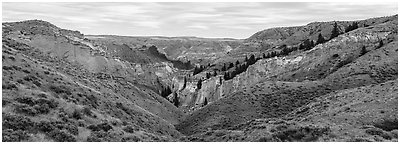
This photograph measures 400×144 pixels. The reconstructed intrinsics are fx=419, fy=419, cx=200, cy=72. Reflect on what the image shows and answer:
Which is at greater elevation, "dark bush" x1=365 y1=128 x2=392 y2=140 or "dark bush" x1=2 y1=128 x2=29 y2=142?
"dark bush" x1=2 y1=128 x2=29 y2=142

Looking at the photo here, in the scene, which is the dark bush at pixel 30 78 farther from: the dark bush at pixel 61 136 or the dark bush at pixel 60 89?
the dark bush at pixel 61 136

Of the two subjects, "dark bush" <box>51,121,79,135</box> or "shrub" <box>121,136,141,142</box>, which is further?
"shrub" <box>121,136,141,142</box>

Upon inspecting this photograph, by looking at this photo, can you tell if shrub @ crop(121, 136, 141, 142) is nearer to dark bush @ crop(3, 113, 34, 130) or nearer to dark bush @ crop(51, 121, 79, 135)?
dark bush @ crop(51, 121, 79, 135)

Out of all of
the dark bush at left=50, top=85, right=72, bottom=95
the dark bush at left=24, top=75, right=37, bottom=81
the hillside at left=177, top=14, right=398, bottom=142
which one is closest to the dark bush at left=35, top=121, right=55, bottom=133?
the dark bush at left=24, top=75, right=37, bottom=81

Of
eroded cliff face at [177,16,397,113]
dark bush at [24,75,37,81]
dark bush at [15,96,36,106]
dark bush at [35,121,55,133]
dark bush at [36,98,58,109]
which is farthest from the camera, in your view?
eroded cliff face at [177,16,397,113]

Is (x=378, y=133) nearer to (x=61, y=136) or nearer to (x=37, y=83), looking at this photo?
(x=61, y=136)

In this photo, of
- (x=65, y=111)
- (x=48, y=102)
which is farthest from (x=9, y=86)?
(x=65, y=111)
